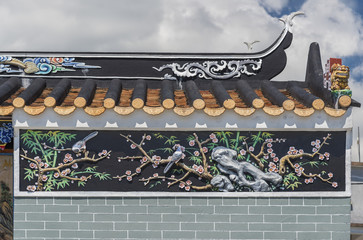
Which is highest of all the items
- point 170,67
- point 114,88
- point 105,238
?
point 170,67

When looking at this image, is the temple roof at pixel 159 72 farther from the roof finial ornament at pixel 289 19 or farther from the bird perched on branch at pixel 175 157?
the bird perched on branch at pixel 175 157

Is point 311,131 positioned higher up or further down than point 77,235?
higher up

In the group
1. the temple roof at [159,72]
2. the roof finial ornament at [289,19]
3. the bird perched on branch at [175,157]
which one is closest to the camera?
the bird perched on branch at [175,157]

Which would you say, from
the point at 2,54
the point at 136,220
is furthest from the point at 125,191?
the point at 2,54

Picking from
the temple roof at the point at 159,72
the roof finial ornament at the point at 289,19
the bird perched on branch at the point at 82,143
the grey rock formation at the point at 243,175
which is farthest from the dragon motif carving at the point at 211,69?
the bird perched on branch at the point at 82,143

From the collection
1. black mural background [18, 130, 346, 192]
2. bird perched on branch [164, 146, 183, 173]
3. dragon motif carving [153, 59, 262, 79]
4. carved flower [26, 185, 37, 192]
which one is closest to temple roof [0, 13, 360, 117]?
dragon motif carving [153, 59, 262, 79]

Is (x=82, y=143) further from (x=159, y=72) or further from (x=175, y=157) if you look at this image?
(x=159, y=72)

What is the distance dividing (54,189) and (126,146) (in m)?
1.10

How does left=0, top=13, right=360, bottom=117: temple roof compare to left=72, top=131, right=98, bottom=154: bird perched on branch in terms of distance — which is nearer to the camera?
left=72, top=131, right=98, bottom=154: bird perched on branch

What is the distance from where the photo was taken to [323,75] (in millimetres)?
6477

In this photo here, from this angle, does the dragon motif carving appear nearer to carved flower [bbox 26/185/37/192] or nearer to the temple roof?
the temple roof

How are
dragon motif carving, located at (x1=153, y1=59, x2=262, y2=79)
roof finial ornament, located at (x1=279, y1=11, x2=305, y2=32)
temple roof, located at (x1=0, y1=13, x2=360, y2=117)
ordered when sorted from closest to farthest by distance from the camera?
temple roof, located at (x1=0, y1=13, x2=360, y2=117) → dragon motif carving, located at (x1=153, y1=59, x2=262, y2=79) → roof finial ornament, located at (x1=279, y1=11, x2=305, y2=32)

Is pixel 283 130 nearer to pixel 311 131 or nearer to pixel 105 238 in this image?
pixel 311 131

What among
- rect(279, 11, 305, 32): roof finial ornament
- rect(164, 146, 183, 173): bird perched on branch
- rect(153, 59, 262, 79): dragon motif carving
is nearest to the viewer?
rect(164, 146, 183, 173): bird perched on branch
